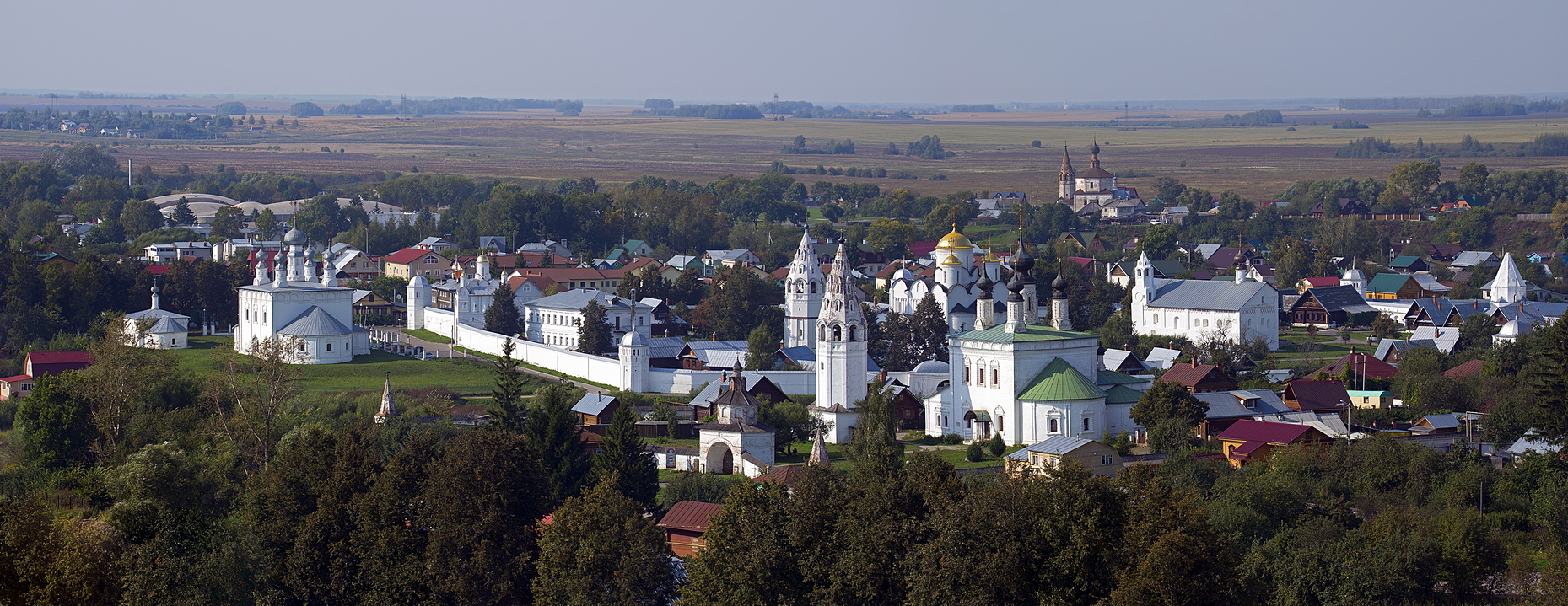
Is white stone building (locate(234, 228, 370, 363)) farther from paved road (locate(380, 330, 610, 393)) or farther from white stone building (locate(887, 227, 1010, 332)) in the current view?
white stone building (locate(887, 227, 1010, 332))

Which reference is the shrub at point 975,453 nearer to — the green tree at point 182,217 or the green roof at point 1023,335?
the green roof at point 1023,335

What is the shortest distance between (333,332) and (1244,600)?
31.8 meters

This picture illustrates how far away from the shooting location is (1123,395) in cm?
3797

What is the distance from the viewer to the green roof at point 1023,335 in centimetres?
3838

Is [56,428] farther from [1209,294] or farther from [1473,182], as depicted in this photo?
[1473,182]

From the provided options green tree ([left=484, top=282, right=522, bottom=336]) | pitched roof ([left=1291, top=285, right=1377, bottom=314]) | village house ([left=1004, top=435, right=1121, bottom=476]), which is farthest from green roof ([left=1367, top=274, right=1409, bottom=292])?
village house ([left=1004, top=435, right=1121, bottom=476])

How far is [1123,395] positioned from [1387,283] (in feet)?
96.6

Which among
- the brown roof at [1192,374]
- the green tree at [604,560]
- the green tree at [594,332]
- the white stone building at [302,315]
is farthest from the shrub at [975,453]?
the white stone building at [302,315]

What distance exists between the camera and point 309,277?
181 feet

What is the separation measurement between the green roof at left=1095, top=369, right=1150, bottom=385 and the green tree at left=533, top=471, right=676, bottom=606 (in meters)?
15.5

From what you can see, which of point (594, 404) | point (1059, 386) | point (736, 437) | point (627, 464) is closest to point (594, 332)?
point (594, 404)

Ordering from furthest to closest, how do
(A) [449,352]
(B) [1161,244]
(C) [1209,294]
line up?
(B) [1161,244]
(C) [1209,294]
(A) [449,352]

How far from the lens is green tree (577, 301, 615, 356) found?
50438 millimetres

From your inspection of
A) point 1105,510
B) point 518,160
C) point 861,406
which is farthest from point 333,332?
point 518,160
